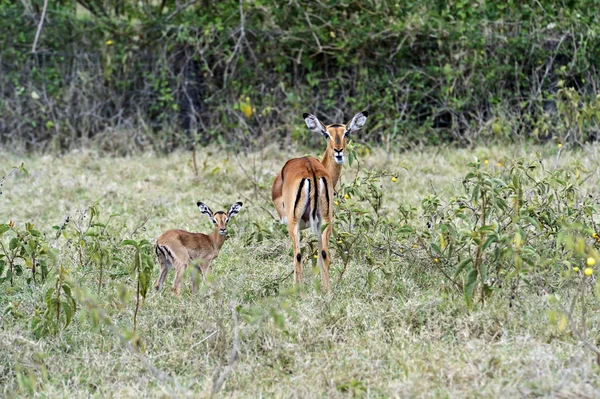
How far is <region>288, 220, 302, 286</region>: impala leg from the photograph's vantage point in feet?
19.7

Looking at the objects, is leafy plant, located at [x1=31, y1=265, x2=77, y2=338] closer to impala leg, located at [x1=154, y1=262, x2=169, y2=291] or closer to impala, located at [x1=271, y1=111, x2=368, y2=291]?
impala leg, located at [x1=154, y1=262, x2=169, y2=291]

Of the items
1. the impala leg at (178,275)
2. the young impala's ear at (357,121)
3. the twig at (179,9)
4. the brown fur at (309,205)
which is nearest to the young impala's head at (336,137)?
the young impala's ear at (357,121)

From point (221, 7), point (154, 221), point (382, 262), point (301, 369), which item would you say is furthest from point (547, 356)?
point (221, 7)

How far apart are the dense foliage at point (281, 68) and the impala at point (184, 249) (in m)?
4.16

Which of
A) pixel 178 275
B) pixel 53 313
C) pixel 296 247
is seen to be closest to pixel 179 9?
pixel 178 275

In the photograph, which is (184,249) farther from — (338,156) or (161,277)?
(338,156)

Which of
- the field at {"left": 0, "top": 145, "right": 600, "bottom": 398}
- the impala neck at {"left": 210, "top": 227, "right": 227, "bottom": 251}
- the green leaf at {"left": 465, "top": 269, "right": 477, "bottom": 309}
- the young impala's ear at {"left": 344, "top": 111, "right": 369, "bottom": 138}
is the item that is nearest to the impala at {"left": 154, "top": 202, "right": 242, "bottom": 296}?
the impala neck at {"left": 210, "top": 227, "right": 227, "bottom": 251}

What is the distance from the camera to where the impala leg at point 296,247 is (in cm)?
600

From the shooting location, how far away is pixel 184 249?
20.5 feet

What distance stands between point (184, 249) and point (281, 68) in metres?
5.98

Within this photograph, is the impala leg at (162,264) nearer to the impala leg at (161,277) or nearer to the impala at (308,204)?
the impala leg at (161,277)

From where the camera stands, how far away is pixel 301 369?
466 centimetres

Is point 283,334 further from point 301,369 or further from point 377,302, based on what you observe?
point 377,302

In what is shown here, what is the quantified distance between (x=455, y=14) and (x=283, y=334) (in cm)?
748
